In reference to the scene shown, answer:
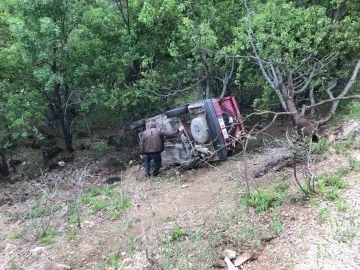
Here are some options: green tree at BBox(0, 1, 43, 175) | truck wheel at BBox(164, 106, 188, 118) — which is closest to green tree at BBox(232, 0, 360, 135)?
truck wheel at BBox(164, 106, 188, 118)

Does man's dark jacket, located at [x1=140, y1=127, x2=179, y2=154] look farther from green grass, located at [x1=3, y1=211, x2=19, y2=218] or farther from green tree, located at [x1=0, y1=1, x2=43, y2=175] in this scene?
green tree, located at [x1=0, y1=1, x2=43, y2=175]

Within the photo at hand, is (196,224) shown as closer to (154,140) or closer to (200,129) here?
(200,129)

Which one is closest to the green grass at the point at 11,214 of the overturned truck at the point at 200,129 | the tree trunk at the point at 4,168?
the tree trunk at the point at 4,168

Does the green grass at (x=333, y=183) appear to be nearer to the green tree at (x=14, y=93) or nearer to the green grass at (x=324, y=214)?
the green grass at (x=324, y=214)

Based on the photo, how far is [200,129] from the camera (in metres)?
8.32

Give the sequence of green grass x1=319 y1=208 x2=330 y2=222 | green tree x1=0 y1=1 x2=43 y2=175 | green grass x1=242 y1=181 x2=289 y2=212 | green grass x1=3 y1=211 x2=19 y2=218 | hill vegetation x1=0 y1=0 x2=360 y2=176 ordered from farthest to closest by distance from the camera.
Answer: green tree x1=0 y1=1 x2=43 y2=175, hill vegetation x1=0 y1=0 x2=360 y2=176, green grass x1=3 y1=211 x2=19 y2=218, green grass x1=242 y1=181 x2=289 y2=212, green grass x1=319 y1=208 x2=330 y2=222

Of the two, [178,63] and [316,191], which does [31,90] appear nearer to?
[178,63]

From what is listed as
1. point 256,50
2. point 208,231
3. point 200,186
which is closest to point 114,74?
point 256,50

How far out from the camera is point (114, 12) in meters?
10.8

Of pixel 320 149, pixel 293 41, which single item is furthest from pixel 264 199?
pixel 293 41

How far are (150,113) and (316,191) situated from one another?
7.08m

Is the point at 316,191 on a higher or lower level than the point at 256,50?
lower

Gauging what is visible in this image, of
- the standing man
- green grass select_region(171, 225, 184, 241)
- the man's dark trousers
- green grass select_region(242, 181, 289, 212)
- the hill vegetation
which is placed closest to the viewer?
green grass select_region(171, 225, 184, 241)

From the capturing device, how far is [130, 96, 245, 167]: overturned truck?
830 cm
